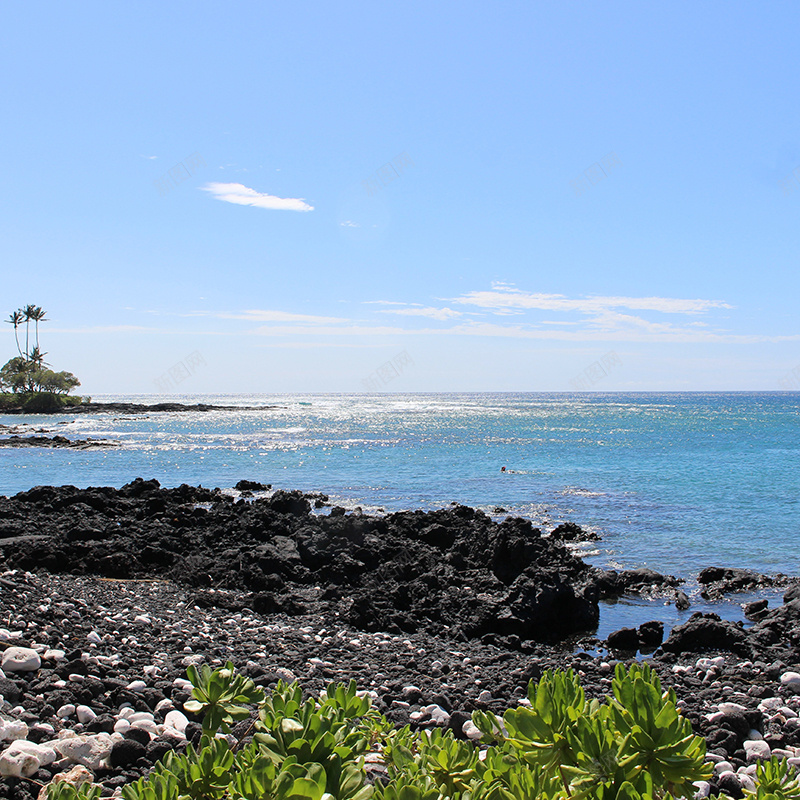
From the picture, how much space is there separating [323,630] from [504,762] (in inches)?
332

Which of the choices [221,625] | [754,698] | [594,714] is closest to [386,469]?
[221,625]

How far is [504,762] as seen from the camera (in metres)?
2.49

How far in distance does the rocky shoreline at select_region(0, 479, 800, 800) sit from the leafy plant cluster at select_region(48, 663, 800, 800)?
123 inches

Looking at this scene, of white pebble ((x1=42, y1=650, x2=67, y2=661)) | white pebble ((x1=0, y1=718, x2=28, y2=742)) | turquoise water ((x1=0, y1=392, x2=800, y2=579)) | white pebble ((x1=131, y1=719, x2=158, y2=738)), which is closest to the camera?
white pebble ((x1=0, y1=718, x2=28, y2=742))

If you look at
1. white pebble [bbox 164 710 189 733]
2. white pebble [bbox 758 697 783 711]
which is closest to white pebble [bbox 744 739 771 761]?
white pebble [bbox 758 697 783 711]

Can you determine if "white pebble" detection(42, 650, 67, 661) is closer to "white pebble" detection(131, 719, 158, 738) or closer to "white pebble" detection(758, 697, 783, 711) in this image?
"white pebble" detection(131, 719, 158, 738)

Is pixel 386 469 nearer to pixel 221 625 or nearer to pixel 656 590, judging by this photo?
pixel 656 590

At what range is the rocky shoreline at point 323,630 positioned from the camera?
5898mm

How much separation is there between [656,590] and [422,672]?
8.11 meters

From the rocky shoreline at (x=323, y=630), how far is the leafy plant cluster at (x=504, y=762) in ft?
10.3

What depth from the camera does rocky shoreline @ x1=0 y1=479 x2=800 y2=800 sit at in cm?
590

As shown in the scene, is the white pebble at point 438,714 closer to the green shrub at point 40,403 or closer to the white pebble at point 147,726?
the white pebble at point 147,726

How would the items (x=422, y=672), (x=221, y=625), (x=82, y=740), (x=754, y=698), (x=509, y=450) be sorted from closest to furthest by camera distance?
1. (x=82, y=740)
2. (x=754, y=698)
3. (x=422, y=672)
4. (x=221, y=625)
5. (x=509, y=450)

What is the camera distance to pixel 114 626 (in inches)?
341
